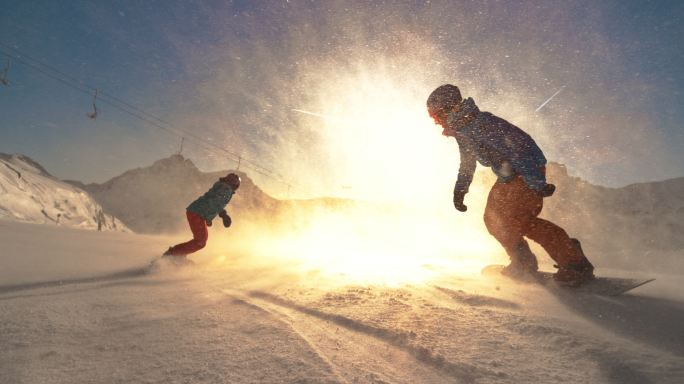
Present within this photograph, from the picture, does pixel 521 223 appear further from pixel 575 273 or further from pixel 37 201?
pixel 37 201

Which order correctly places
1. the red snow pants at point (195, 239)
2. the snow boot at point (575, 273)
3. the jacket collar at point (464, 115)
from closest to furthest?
1. the snow boot at point (575, 273)
2. the jacket collar at point (464, 115)
3. the red snow pants at point (195, 239)

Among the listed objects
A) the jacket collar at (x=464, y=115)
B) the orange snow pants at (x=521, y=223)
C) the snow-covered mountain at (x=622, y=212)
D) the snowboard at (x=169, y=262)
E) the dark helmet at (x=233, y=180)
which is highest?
the snow-covered mountain at (x=622, y=212)

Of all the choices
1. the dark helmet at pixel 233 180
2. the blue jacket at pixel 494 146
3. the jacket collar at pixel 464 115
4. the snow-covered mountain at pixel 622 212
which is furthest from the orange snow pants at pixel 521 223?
the snow-covered mountain at pixel 622 212

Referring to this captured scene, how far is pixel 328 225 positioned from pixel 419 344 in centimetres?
2175

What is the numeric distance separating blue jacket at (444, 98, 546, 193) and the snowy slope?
1.23 m

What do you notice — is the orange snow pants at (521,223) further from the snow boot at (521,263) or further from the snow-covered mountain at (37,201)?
the snow-covered mountain at (37,201)

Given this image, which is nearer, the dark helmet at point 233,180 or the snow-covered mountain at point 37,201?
the dark helmet at point 233,180

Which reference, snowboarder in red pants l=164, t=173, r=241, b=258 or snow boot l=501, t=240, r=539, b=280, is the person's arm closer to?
snow boot l=501, t=240, r=539, b=280

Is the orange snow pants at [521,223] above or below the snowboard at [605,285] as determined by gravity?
above

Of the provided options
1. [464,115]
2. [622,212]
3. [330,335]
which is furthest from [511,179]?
[622,212]

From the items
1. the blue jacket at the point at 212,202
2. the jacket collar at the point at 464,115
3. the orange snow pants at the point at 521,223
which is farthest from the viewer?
the blue jacket at the point at 212,202

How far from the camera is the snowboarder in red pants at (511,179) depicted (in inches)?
112

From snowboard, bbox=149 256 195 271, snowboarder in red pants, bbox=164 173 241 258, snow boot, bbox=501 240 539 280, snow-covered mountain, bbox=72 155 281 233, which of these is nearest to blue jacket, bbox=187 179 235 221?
snowboarder in red pants, bbox=164 173 241 258

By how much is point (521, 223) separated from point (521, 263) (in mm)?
395
